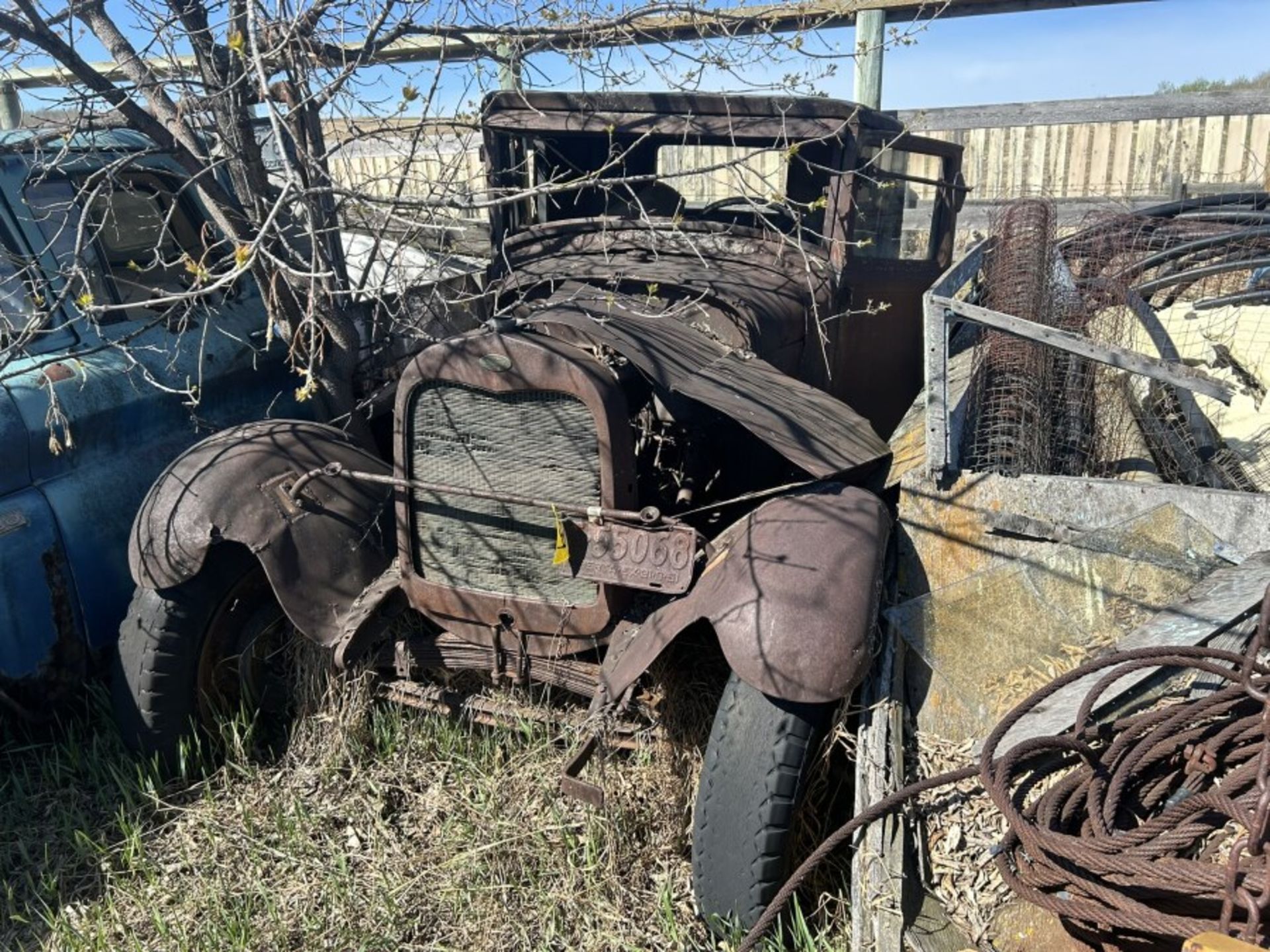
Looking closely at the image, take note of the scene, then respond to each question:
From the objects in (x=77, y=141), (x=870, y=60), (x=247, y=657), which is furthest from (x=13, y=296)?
(x=870, y=60)

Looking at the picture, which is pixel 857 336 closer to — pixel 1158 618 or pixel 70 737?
pixel 1158 618

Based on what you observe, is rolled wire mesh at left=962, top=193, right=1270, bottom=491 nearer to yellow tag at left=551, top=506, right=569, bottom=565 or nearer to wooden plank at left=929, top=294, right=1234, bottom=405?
wooden plank at left=929, top=294, right=1234, bottom=405

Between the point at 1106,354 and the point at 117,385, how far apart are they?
321 cm

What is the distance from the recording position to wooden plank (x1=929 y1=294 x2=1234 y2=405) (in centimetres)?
272

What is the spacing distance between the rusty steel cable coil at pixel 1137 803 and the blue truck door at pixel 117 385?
8.17 ft

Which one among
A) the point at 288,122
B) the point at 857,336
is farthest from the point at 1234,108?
the point at 288,122

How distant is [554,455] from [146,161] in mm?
2488

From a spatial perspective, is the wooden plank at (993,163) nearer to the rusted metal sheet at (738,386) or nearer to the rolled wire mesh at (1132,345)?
the rolled wire mesh at (1132,345)

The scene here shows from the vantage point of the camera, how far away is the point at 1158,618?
255 cm

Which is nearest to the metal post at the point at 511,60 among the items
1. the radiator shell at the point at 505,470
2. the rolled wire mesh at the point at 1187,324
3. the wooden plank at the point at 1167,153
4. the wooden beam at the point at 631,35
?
the wooden beam at the point at 631,35

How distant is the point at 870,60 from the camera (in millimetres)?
5812

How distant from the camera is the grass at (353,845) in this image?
268 cm

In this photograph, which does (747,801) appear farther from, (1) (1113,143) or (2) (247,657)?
(1) (1113,143)

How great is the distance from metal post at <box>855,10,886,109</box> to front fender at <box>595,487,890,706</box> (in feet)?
12.1
